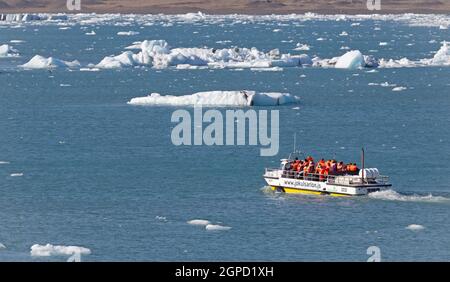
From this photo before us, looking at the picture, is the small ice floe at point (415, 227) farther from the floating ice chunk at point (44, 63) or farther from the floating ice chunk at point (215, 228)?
the floating ice chunk at point (44, 63)

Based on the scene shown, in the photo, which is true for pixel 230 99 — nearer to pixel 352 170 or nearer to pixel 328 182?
pixel 352 170

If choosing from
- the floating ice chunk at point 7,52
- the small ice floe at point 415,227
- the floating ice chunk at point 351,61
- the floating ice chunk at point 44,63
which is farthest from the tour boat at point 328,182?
the floating ice chunk at point 7,52

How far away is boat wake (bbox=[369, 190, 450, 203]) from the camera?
→ 92.2 feet

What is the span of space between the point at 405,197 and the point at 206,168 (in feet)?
26.3

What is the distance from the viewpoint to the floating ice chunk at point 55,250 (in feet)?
70.5

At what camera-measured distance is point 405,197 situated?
93.8 ft

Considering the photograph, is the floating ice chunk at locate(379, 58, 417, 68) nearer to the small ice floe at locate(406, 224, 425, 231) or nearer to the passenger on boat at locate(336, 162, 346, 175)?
the passenger on boat at locate(336, 162, 346, 175)

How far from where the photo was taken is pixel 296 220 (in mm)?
25719

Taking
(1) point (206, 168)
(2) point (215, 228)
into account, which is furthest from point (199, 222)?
(1) point (206, 168)

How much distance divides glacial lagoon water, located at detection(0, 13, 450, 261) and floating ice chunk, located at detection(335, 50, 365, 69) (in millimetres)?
785

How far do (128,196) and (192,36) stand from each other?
92.3 metres

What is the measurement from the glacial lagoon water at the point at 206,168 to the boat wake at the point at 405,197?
62 millimetres
